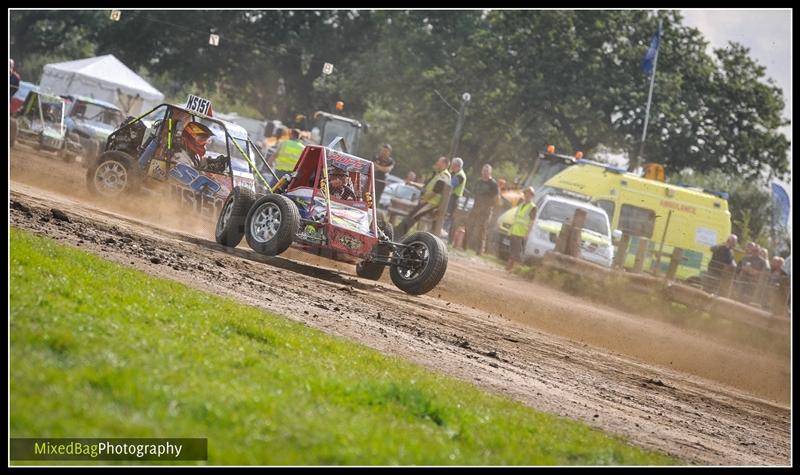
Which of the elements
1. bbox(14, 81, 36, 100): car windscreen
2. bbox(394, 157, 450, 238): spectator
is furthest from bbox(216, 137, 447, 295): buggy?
bbox(14, 81, 36, 100): car windscreen

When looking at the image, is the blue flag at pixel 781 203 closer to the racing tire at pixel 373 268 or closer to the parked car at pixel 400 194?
the parked car at pixel 400 194

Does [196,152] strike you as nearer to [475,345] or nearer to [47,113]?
[475,345]

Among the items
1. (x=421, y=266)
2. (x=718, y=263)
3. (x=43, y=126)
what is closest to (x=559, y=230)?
(x=718, y=263)

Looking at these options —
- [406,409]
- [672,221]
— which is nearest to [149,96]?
[672,221]

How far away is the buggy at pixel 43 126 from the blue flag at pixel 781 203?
16.0m

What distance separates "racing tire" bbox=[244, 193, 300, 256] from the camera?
13.8 meters

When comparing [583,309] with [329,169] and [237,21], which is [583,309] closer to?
[329,169]

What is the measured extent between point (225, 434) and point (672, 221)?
2038cm

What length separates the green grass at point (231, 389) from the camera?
5398 mm

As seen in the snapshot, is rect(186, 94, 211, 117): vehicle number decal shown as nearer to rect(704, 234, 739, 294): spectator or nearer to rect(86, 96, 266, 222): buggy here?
rect(86, 96, 266, 222): buggy

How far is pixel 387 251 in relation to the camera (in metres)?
14.7

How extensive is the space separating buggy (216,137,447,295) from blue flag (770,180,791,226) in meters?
14.9

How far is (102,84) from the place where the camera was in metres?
44.1

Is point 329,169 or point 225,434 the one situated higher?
point 329,169
